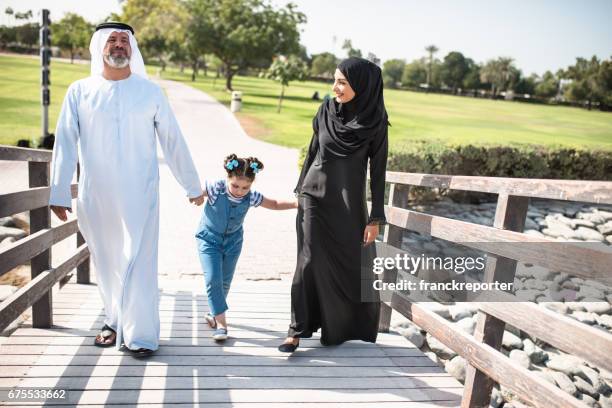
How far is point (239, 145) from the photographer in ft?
60.8

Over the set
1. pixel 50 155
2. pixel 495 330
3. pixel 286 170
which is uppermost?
pixel 50 155

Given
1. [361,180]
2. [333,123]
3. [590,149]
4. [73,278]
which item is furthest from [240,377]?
[590,149]

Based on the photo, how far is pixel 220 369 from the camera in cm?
321

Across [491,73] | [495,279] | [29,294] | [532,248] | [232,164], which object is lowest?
[29,294]

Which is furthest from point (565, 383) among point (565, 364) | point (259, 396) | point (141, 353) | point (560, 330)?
point (141, 353)

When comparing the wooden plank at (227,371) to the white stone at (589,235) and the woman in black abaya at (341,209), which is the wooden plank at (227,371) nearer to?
the woman in black abaya at (341,209)

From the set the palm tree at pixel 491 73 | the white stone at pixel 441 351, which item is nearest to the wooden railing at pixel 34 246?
the white stone at pixel 441 351

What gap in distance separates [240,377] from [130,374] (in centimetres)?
68

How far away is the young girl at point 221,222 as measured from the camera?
11.6 ft

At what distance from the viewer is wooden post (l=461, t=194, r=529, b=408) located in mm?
2699

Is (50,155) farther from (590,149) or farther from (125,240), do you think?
(590,149)

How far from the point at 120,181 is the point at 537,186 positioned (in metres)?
2.47

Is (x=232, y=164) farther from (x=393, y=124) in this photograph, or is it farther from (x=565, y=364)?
(x=393, y=124)

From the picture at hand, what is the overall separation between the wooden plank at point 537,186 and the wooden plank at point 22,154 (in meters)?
2.66
